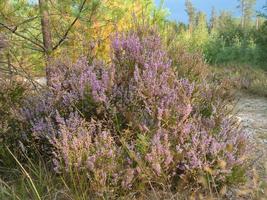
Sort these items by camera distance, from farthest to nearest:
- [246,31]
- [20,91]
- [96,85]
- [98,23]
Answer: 1. [246,31]
2. [98,23]
3. [20,91]
4. [96,85]

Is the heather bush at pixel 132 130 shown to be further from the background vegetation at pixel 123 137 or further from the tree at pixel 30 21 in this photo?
the tree at pixel 30 21

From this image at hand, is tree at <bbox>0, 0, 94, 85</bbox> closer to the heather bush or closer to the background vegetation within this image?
the background vegetation

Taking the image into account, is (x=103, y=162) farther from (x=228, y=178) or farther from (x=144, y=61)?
(x=144, y=61)

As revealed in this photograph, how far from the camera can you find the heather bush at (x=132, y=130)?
2951 mm

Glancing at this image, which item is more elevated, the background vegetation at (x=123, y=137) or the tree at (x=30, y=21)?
the tree at (x=30, y=21)

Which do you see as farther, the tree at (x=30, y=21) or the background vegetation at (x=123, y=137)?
the tree at (x=30, y=21)

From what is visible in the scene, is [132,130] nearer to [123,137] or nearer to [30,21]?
[123,137]

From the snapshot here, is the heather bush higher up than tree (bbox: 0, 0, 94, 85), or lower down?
lower down

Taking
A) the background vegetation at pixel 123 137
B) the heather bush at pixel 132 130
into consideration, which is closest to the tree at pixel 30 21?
the background vegetation at pixel 123 137

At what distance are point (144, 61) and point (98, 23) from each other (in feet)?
9.60

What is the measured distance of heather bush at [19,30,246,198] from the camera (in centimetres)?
295

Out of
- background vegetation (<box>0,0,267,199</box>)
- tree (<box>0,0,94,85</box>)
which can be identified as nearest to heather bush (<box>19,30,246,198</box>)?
background vegetation (<box>0,0,267,199</box>)

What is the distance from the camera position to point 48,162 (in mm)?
3480

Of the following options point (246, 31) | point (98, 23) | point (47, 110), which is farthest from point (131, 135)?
point (246, 31)
